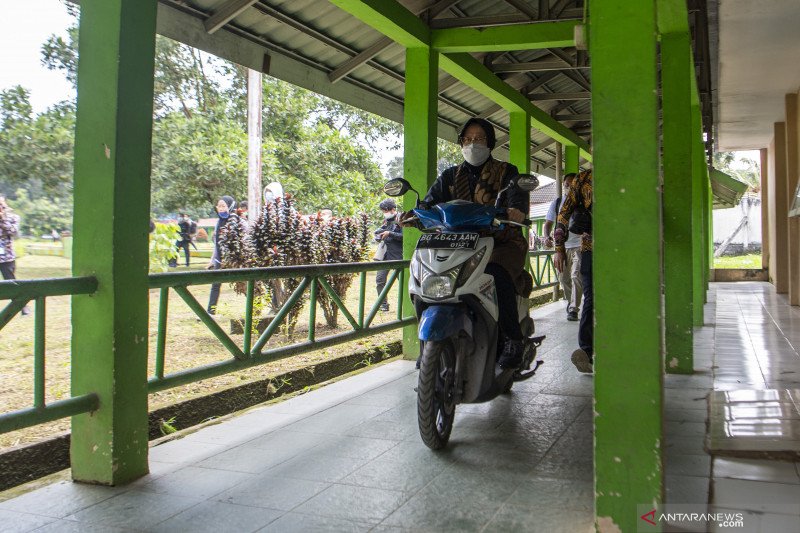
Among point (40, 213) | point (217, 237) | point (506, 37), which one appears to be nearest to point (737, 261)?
point (506, 37)

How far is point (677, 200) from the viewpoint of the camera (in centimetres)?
561

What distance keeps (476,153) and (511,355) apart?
1.30m

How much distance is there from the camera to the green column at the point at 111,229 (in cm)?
319

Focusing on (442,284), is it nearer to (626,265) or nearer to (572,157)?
(626,265)

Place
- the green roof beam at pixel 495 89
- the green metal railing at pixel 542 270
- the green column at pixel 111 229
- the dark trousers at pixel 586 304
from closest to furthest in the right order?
1. the green column at pixel 111 229
2. the dark trousers at pixel 586 304
3. the green roof beam at pixel 495 89
4. the green metal railing at pixel 542 270

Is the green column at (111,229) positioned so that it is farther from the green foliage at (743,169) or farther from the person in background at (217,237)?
the green foliage at (743,169)

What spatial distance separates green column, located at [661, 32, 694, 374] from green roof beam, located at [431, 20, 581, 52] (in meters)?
1.34

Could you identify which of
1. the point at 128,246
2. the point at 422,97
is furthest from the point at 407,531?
the point at 422,97

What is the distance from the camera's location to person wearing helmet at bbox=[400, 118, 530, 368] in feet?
13.4

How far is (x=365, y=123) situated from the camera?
80.1 ft

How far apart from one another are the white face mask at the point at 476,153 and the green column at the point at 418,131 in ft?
7.19

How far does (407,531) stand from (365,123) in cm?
2255

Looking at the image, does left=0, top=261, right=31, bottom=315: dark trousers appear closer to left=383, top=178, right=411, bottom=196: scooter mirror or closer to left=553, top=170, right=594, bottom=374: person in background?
left=383, top=178, right=411, bottom=196: scooter mirror

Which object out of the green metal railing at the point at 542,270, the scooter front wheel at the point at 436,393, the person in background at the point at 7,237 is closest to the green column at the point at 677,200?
the scooter front wheel at the point at 436,393
